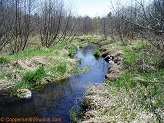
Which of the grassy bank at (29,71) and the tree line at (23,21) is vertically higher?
the tree line at (23,21)

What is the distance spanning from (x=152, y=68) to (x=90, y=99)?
5005 millimetres

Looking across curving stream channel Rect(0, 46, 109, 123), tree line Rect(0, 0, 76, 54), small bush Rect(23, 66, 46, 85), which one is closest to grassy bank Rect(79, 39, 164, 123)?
curving stream channel Rect(0, 46, 109, 123)

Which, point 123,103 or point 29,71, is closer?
point 123,103

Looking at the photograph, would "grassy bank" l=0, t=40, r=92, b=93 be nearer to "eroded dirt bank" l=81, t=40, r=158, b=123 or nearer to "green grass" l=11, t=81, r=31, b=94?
"green grass" l=11, t=81, r=31, b=94

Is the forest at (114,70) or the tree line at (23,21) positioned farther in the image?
the tree line at (23,21)

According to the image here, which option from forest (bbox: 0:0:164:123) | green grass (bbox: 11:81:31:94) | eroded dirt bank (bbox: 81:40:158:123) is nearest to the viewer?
forest (bbox: 0:0:164:123)

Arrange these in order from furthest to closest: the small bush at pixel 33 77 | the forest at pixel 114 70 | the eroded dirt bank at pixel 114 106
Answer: the small bush at pixel 33 77 → the eroded dirt bank at pixel 114 106 → the forest at pixel 114 70

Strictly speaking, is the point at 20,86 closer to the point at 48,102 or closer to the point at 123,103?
the point at 48,102

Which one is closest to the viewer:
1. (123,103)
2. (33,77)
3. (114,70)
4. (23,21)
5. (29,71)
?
(123,103)

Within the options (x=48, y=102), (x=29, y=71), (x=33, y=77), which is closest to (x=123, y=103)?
(x=48, y=102)

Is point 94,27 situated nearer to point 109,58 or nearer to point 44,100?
point 109,58

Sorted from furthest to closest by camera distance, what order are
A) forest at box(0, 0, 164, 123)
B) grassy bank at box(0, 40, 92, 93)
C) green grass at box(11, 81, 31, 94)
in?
grassy bank at box(0, 40, 92, 93) → green grass at box(11, 81, 31, 94) → forest at box(0, 0, 164, 123)

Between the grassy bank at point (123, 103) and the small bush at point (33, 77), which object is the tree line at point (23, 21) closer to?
the small bush at point (33, 77)

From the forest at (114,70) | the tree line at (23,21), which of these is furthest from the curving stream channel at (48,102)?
the tree line at (23,21)
